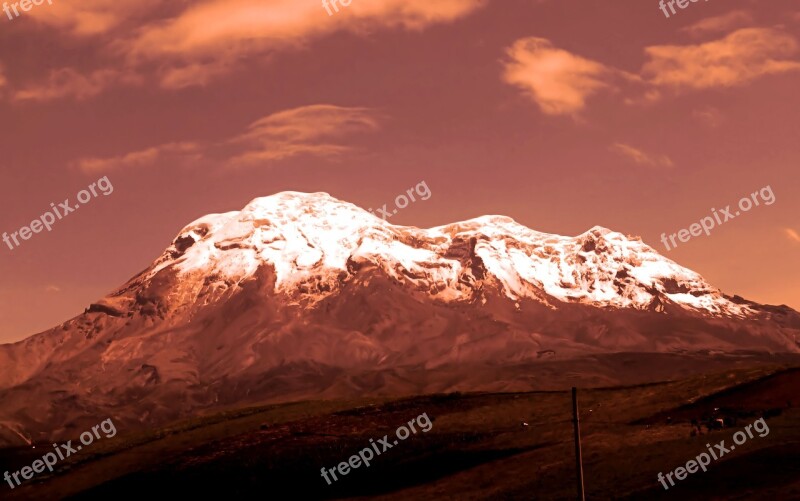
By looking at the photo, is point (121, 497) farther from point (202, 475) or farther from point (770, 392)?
point (770, 392)

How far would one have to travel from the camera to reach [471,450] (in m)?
124

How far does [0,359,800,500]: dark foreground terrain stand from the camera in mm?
93438

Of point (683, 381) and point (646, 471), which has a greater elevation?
point (683, 381)

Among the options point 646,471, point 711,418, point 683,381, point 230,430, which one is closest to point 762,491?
point 646,471

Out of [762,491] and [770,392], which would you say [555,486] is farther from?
[770,392]

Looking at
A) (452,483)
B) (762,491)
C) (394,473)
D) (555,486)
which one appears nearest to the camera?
(762,491)

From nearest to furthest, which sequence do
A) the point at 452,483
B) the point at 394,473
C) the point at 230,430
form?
the point at 452,483 → the point at 394,473 → the point at 230,430

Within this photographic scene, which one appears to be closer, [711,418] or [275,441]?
[711,418]

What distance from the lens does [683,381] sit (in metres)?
149

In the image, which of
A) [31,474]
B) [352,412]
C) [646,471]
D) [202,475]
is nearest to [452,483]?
[646,471]

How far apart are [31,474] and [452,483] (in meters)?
76.0

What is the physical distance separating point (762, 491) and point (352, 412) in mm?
89454

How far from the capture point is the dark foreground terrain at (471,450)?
93438mm

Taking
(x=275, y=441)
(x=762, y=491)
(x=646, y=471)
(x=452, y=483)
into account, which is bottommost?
(x=762, y=491)
